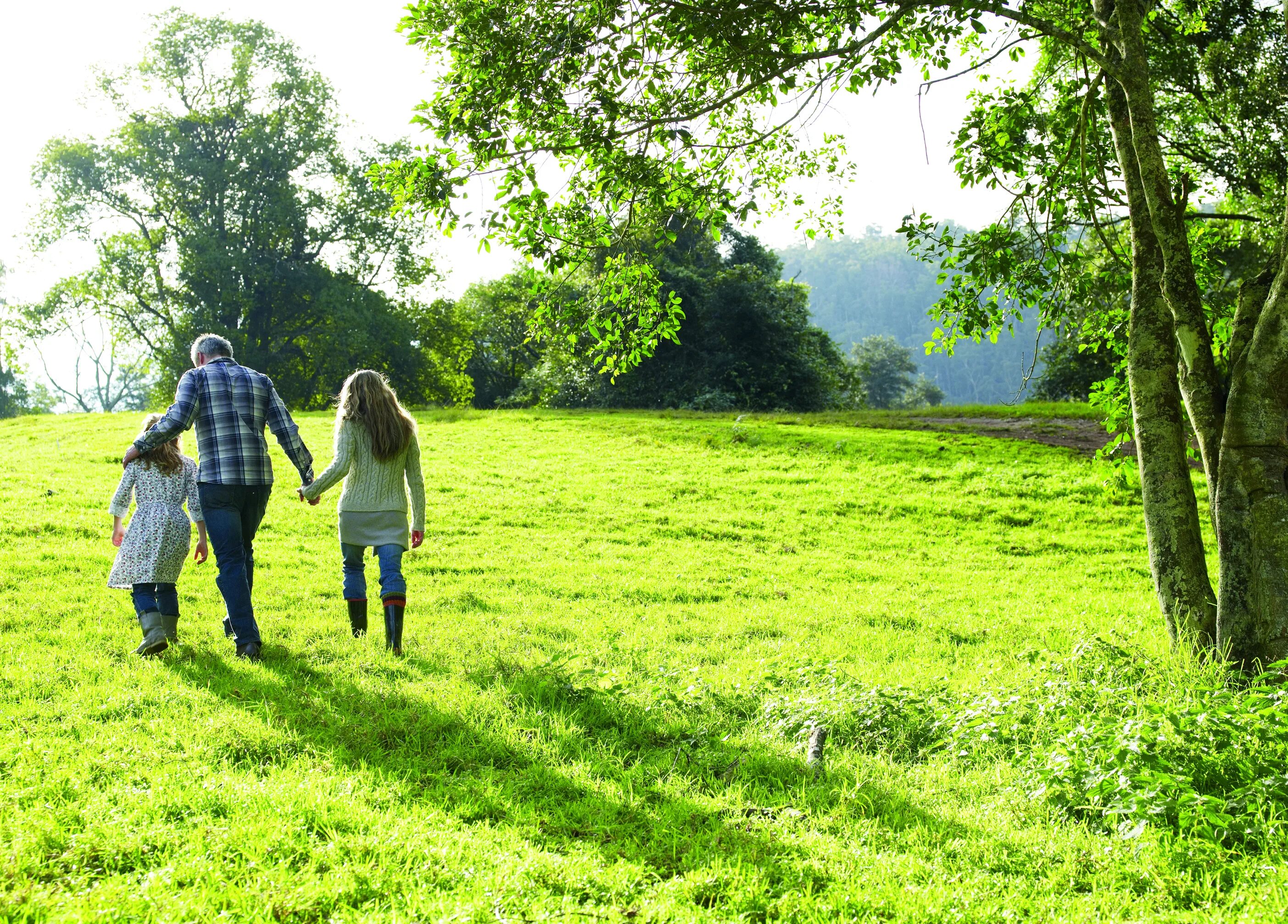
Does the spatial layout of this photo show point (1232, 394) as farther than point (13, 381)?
No

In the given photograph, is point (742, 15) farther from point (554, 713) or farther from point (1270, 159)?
point (1270, 159)

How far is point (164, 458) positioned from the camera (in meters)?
7.46

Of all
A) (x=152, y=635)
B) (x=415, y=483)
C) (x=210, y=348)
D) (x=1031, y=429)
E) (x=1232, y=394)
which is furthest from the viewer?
(x=1031, y=429)

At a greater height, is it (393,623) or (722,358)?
(722,358)

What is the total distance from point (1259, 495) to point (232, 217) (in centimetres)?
4899

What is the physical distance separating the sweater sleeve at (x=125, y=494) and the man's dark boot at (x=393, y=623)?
249cm

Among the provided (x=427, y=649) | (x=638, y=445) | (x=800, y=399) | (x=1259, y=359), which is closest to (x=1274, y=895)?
(x=1259, y=359)

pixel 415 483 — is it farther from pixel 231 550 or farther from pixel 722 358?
pixel 722 358

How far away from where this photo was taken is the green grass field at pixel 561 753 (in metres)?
3.32

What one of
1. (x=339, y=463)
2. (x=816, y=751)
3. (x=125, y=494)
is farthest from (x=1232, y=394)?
(x=125, y=494)

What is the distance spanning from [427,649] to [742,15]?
6.11 meters

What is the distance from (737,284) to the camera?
143 ft

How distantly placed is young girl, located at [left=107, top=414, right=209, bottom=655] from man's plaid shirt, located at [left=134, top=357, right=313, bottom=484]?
306 millimetres

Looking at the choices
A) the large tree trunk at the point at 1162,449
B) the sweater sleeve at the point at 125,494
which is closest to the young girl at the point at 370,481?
the sweater sleeve at the point at 125,494
